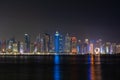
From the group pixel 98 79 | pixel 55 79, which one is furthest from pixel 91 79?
pixel 55 79

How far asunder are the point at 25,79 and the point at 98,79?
10.8 meters

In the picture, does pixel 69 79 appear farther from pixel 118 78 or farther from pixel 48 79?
pixel 118 78

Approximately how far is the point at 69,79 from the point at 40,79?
4285mm

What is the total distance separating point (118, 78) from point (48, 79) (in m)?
10.4

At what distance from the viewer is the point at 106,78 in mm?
56344

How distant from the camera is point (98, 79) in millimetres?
55250

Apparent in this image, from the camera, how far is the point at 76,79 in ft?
180

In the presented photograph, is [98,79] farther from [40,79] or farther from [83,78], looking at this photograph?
[40,79]

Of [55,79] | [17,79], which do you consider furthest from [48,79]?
[17,79]

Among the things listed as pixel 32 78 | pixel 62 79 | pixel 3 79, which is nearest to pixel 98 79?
pixel 62 79

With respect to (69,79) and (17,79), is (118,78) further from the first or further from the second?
(17,79)

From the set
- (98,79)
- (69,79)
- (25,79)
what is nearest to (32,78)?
(25,79)

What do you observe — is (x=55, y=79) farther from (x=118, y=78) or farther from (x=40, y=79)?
(x=118, y=78)

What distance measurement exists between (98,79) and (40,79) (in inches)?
336
